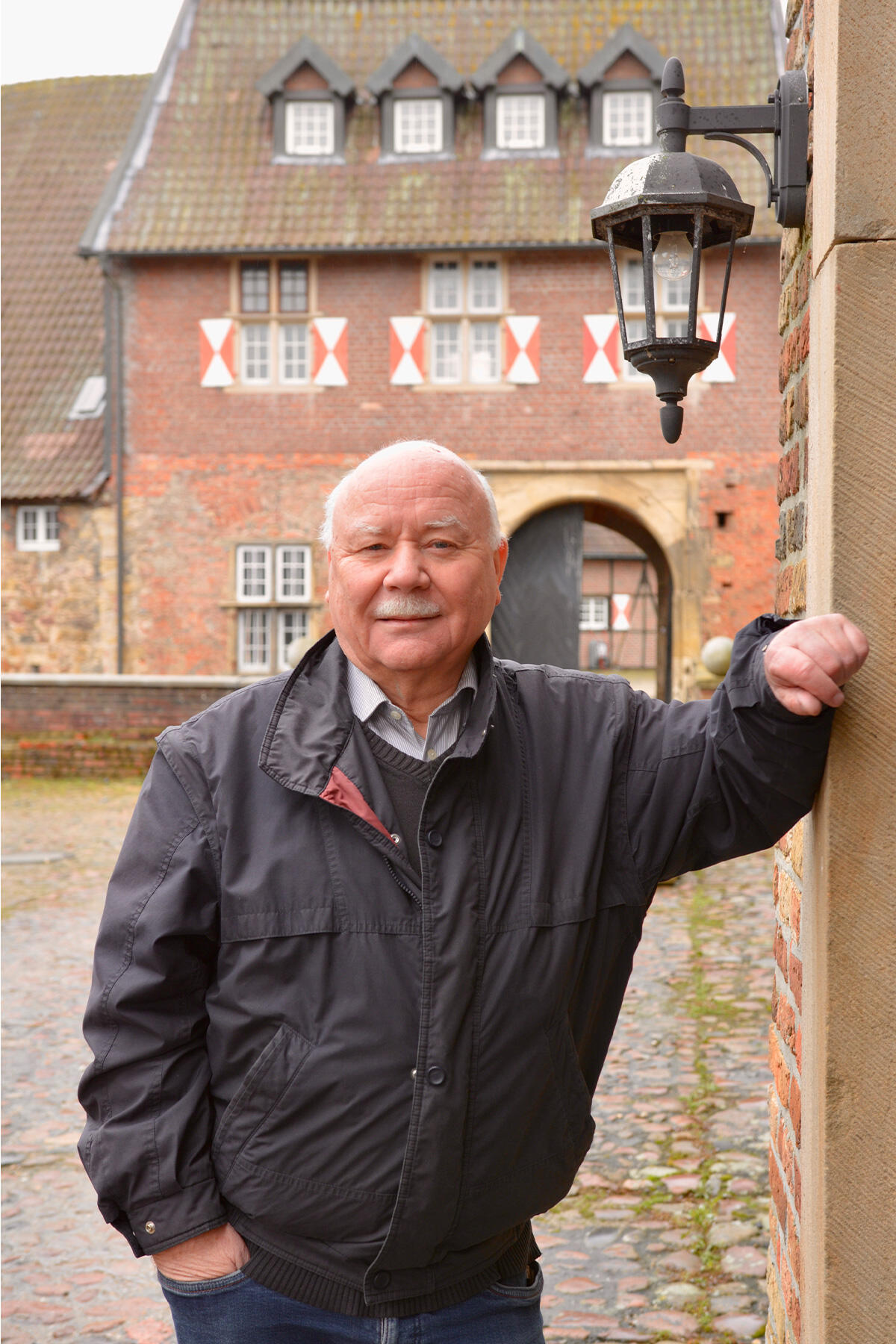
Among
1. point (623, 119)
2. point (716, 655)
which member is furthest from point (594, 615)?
point (716, 655)

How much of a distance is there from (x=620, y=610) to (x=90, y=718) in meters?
19.8

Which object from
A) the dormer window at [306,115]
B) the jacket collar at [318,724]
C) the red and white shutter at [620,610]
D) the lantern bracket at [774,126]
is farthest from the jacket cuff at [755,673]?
the red and white shutter at [620,610]

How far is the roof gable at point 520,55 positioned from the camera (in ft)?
62.6

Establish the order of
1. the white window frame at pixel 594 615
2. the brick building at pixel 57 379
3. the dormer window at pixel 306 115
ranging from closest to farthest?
the dormer window at pixel 306 115
the brick building at pixel 57 379
the white window frame at pixel 594 615

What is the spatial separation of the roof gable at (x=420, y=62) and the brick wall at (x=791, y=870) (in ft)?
57.2

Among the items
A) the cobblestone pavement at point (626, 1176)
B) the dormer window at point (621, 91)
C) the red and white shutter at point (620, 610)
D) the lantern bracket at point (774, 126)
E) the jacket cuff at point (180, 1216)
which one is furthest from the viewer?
the red and white shutter at point (620, 610)

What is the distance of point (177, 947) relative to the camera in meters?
2.00

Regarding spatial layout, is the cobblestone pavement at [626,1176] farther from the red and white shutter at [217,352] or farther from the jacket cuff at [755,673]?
the red and white shutter at [217,352]

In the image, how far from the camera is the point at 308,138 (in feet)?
64.2

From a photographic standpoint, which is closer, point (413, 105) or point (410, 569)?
point (410, 569)

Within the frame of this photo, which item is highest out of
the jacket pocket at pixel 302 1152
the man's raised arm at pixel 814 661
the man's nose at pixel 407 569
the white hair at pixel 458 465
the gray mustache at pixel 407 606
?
the white hair at pixel 458 465

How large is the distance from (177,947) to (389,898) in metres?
0.31

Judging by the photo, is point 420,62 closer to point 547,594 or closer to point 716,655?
point 547,594

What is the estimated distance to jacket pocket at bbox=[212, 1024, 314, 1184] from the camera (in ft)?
6.38
